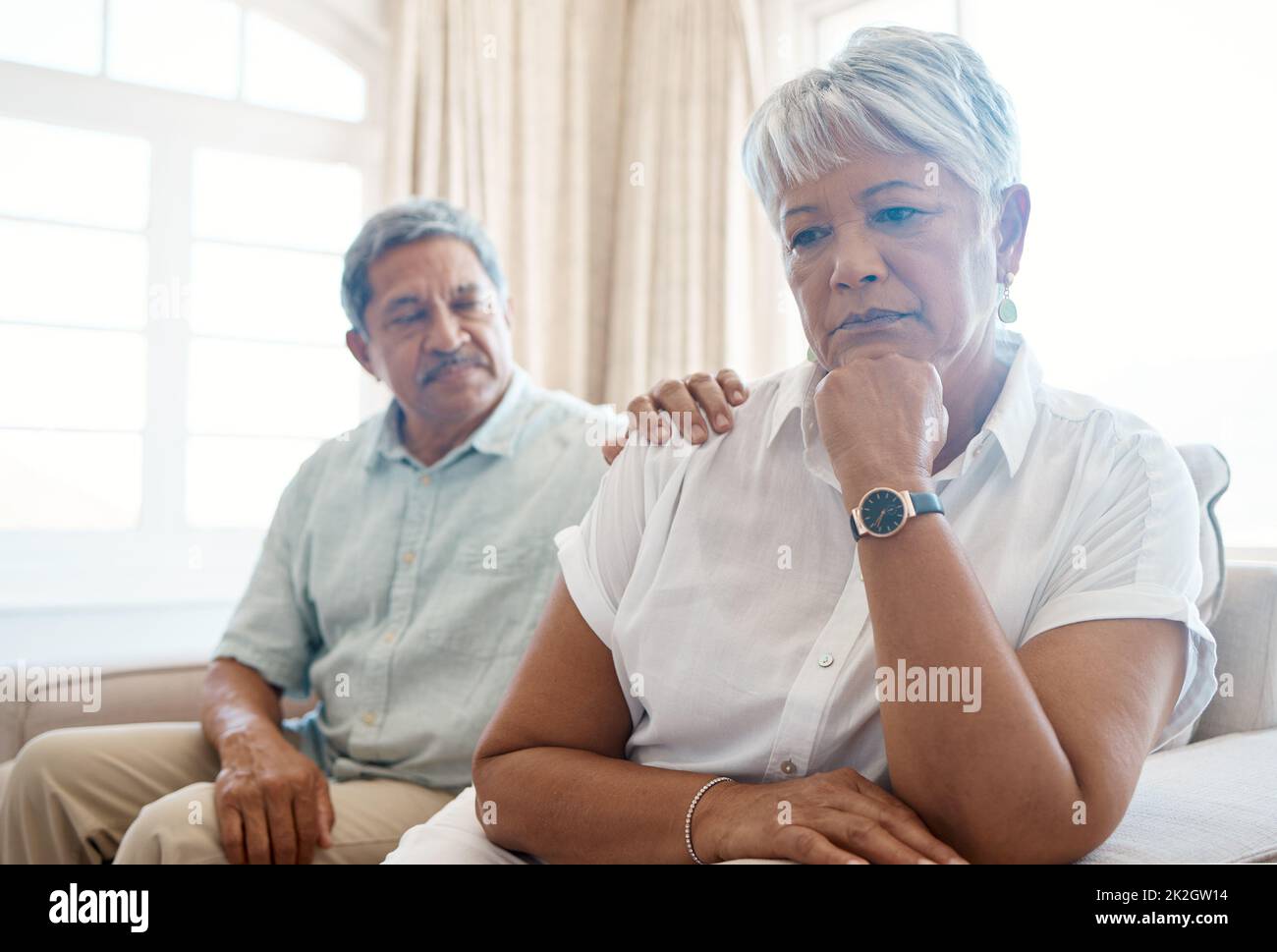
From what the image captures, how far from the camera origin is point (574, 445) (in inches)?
69.6

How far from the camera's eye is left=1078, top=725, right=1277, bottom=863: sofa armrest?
93 centimetres

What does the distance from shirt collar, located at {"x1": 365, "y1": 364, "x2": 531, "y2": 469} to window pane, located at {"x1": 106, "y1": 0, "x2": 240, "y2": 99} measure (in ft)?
5.89

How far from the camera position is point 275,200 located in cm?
327

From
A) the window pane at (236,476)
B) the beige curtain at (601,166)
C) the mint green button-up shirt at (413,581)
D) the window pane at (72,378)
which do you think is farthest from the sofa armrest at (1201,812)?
the window pane at (72,378)

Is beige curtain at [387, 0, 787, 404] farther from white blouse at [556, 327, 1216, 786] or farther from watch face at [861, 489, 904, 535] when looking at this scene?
watch face at [861, 489, 904, 535]

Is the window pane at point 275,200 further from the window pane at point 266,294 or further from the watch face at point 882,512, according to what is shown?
the watch face at point 882,512

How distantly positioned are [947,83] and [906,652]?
0.55 m

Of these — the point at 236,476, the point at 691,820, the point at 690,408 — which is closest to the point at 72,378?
the point at 236,476

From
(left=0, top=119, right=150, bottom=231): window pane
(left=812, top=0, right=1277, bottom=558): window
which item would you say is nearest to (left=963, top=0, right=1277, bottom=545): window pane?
(left=812, top=0, right=1277, bottom=558): window

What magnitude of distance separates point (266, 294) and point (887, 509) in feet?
8.98

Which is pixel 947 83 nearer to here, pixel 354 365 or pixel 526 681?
pixel 526 681

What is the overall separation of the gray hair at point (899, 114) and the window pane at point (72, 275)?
8.22ft

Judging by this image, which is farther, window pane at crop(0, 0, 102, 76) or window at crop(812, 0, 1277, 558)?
window pane at crop(0, 0, 102, 76)
